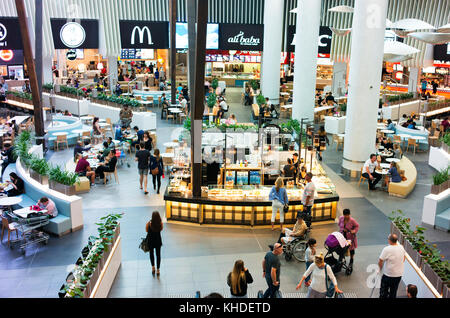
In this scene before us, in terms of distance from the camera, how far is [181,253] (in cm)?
931

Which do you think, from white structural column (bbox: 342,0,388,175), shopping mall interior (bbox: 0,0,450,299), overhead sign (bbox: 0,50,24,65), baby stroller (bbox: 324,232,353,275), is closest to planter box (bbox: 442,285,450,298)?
shopping mall interior (bbox: 0,0,450,299)

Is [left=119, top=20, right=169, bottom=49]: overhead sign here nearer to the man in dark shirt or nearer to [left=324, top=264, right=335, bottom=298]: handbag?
the man in dark shirt

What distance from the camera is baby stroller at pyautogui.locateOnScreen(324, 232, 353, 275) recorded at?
809 centimetres

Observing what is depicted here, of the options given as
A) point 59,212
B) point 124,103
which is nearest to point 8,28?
point 124,103

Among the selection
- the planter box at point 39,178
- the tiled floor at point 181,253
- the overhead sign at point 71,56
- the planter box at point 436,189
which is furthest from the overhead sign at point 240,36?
the planter box at point 436,189

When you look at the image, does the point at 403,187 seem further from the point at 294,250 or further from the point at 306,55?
the point at 306,55

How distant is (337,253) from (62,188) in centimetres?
607

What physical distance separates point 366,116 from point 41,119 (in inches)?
412

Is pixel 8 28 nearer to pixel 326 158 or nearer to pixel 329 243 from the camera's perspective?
pixel 326 158

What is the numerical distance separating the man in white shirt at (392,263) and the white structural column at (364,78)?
24.9 feet

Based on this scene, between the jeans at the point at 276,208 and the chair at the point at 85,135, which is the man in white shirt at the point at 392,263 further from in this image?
the chair at the point at 85,135

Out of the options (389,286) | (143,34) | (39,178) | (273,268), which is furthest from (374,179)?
(143,34)

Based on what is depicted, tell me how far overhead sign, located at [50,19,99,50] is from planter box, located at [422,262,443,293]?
20.4m

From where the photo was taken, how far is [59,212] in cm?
1040
